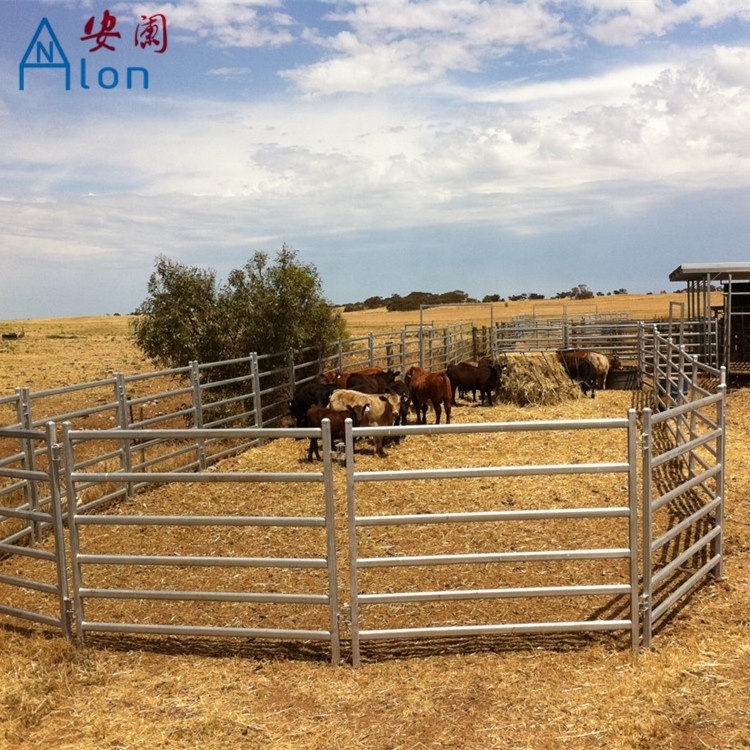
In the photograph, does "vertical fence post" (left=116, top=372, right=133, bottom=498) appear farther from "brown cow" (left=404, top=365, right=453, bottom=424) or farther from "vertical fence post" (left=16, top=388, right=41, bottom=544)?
"brown cow" (left=404, top=365, right=453, bottom=424)

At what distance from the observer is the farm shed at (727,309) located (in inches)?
723

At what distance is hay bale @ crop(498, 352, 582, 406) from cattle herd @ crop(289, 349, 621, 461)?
1.01ft

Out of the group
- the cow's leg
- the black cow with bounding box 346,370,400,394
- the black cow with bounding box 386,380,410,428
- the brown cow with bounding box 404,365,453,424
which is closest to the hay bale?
the brown cow with bounding box 404,365,453,424

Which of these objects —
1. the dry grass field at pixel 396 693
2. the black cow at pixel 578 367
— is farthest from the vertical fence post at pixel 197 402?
the black cow at pixel 578 367

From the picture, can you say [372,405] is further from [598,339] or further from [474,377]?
[598,339]

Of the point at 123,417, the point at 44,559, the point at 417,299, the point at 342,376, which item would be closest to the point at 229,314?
the point at 342,376

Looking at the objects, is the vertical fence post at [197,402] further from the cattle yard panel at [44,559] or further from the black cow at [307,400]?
the cattle yard panel at [44,559]

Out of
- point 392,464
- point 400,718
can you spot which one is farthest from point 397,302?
point 400,718

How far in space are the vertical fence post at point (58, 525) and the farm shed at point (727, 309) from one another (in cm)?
1539

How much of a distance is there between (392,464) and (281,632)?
5776mm

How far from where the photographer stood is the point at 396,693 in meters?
4.35

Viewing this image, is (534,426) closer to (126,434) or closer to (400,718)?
(400,718)

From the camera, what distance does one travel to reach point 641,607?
16.0 ft

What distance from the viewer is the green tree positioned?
15.9 meters
